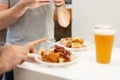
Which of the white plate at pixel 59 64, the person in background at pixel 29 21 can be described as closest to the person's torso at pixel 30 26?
the person in background at pixel 29 21

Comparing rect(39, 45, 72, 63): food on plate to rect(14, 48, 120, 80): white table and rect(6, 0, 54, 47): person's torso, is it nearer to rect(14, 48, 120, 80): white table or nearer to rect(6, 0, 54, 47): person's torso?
rect(14, 48, 120, 80): white table

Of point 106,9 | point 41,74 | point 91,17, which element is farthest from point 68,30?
point 41,74

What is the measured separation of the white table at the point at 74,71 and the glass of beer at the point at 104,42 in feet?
0.10

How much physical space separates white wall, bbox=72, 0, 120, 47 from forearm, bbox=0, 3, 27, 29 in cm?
127

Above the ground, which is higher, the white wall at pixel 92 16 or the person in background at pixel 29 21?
the person in background at pixel 29 21

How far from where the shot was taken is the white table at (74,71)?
2.49 feet

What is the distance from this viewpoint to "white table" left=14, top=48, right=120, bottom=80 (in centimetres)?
76

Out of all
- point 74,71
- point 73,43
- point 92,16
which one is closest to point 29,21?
point 73,43

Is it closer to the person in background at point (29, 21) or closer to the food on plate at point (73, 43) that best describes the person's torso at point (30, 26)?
the person in background at point (29, 21)

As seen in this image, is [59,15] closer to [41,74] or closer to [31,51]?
[31,51]

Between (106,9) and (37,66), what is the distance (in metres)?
1.64

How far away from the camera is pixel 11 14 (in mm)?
1245

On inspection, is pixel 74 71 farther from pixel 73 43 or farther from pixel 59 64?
pixel 73 43

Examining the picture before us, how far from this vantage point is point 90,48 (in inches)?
44.7
